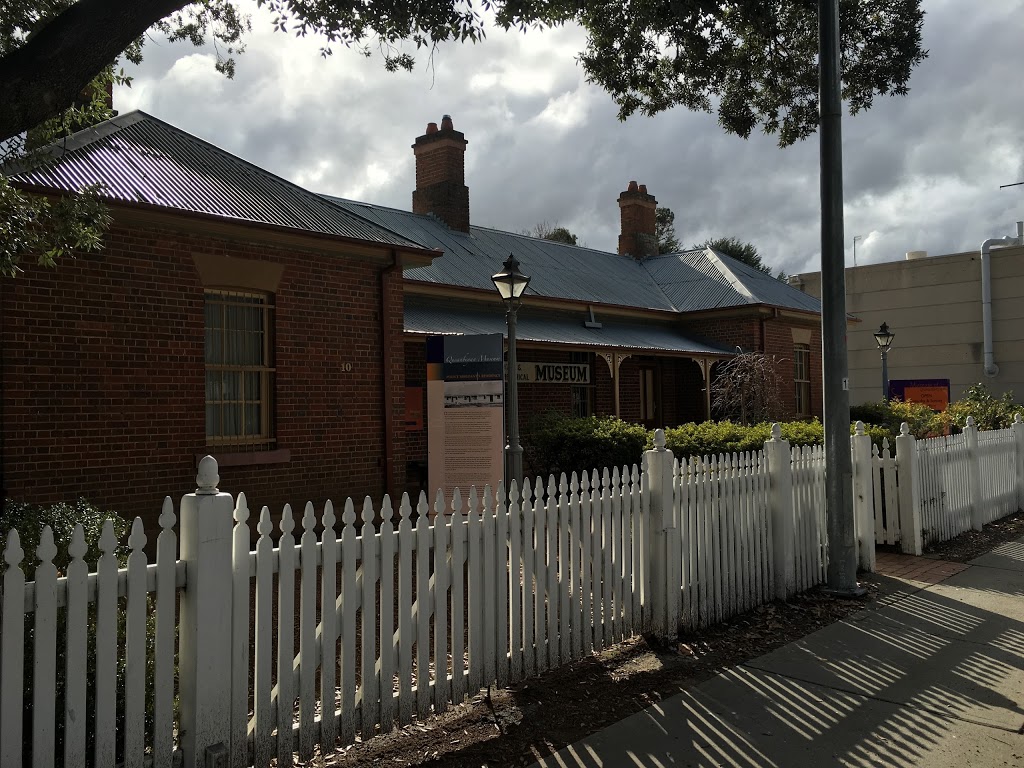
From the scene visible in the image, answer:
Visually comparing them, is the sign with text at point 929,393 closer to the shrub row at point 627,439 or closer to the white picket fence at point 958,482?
the shrub row at point 627,439

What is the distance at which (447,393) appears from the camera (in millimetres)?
10172

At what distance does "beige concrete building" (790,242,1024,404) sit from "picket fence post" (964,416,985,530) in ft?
61.1

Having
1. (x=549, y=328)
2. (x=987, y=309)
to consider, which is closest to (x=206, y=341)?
(x=549, y=328)

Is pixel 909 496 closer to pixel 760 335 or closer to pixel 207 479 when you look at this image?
pixel 207 479

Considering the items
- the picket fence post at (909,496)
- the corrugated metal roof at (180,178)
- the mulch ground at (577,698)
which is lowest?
the mulch ground at (577,698)

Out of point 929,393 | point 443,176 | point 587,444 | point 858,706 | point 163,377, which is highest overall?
point 443,176

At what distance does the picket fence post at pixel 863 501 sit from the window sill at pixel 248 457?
20.5 feet

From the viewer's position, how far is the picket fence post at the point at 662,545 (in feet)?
18.1

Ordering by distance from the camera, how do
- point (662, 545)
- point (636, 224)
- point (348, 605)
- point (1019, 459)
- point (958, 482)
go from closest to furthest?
1. point (348, 605)
2. point (662, 545)
3. point (958, 482)
4. point (1019, 459)
5. point (636, 224)

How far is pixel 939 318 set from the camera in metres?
29.8

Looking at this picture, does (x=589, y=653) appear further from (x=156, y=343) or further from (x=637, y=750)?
(x=156, y=343)

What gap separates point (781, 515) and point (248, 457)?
228 inches

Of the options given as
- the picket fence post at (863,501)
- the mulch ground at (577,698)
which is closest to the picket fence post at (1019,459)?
the picket fence post at (863,501)

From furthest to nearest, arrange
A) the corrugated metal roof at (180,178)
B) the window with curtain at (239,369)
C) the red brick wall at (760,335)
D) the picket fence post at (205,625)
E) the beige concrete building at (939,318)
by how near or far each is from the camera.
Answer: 1. the beige concrete building at (939,318)
2. the red brick wall at (760,335)
3. the window with curtain at (239,369)
4. the corrugated metal roof at (180,178)
5. the picket fence post at (205,625)
